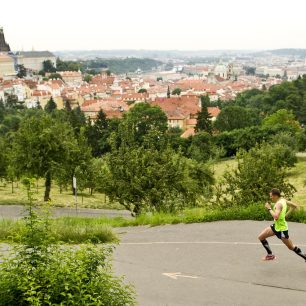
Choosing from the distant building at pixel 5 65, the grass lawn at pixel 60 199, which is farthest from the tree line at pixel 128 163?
the distant building at pixel 5 65

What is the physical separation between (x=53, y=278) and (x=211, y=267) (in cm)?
476

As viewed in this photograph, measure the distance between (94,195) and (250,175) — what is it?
22648 millimetres

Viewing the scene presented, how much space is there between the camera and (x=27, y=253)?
22.3 ft

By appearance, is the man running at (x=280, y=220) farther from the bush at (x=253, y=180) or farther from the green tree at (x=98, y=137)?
the green tree at (x=98, y=137)

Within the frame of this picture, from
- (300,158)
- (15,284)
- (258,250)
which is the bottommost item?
(300,158)

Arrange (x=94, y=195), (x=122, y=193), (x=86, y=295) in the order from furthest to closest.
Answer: (x=94, y=195) → (x=122, y=193) → (x=86, y=295)

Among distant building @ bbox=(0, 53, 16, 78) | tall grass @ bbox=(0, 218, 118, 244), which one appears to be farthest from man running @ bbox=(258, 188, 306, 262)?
distant building @ bbox=(0, 53, 16, 78)

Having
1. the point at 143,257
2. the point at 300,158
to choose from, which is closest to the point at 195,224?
the point at 143,257

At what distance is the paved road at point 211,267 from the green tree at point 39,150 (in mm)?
17565

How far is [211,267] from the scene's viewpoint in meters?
10.4

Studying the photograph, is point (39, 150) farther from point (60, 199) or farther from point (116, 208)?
point (116, 208)

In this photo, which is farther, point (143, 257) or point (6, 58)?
point (6, 58)

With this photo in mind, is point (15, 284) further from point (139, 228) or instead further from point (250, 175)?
point (250, 175)

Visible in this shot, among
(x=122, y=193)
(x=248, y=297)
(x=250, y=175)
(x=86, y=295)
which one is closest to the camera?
(x=86, y=295)
